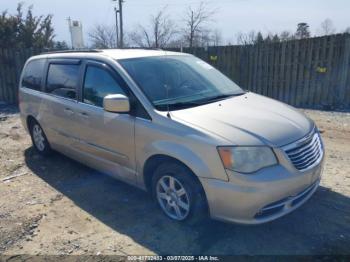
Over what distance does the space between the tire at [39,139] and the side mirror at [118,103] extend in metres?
2.45

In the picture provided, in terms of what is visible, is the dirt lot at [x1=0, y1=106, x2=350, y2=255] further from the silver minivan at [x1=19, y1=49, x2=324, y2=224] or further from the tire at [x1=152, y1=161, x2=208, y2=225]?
the silver minivan at [x1=19, y1=49, x2=324, y2=224]

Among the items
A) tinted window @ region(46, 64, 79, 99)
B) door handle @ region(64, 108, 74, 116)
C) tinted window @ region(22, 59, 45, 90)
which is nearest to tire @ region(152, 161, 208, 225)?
door handle @ region(64, 108, 74, 116)

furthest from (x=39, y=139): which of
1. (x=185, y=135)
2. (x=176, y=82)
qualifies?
(x=185, y=135)

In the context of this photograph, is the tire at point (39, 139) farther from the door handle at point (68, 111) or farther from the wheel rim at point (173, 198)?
the wheel rim at point (173, 198)

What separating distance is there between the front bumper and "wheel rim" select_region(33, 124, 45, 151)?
142 inches

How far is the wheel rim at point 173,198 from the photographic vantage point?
3252mm

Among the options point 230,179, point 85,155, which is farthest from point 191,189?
point 85,155

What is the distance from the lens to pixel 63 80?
4.64m

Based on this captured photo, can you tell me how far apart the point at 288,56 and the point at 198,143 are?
7.35 meters

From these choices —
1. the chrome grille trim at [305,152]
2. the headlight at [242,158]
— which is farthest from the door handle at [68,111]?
the chrome grille trim at [305,152]

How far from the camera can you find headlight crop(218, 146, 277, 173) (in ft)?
9.22

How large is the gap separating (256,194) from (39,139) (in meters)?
4.18

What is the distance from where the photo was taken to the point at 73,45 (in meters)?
16.9

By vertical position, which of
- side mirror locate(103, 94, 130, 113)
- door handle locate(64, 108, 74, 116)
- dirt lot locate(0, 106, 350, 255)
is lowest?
dirt lot locate(0, 106, 350, 255)
